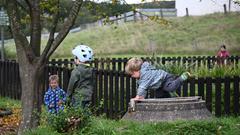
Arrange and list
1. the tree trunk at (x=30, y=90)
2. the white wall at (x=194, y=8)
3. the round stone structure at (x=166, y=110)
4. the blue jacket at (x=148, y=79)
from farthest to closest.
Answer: the white wall at (x=194, y=8) → the tree trunk at (x=30, y=90) → the blue jacket at (x=148, y=79) → the round stone structure at (x=166, y=110)

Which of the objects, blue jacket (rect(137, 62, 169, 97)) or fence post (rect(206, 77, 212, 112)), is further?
fence post (rect(206, 77, 212, 112))

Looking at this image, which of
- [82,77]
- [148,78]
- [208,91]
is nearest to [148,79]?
[148,78]

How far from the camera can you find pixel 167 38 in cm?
4800

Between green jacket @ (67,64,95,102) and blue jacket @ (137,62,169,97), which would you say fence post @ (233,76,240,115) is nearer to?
green jacket @ (67,64,95,102)

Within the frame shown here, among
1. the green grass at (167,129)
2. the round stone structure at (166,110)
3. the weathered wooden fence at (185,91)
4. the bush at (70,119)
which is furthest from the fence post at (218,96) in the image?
the bush at (70,119)

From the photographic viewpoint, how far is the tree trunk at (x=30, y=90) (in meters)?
9.40

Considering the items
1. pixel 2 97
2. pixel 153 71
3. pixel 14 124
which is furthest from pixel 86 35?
pixel 153 71

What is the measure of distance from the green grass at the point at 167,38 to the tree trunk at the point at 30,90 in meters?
30.1

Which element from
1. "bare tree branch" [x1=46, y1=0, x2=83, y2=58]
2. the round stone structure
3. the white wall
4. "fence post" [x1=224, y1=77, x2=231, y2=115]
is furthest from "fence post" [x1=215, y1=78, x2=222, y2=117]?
the white wall

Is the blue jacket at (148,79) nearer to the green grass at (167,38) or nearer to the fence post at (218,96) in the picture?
the fence post at (218,96)

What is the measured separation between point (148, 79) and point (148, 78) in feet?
0.04

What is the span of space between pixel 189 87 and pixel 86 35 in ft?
143

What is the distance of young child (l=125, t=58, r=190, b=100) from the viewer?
23.8 ft

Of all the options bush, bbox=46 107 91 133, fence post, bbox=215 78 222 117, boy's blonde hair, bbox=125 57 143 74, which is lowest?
fence post, bbox=215 78 222 117
